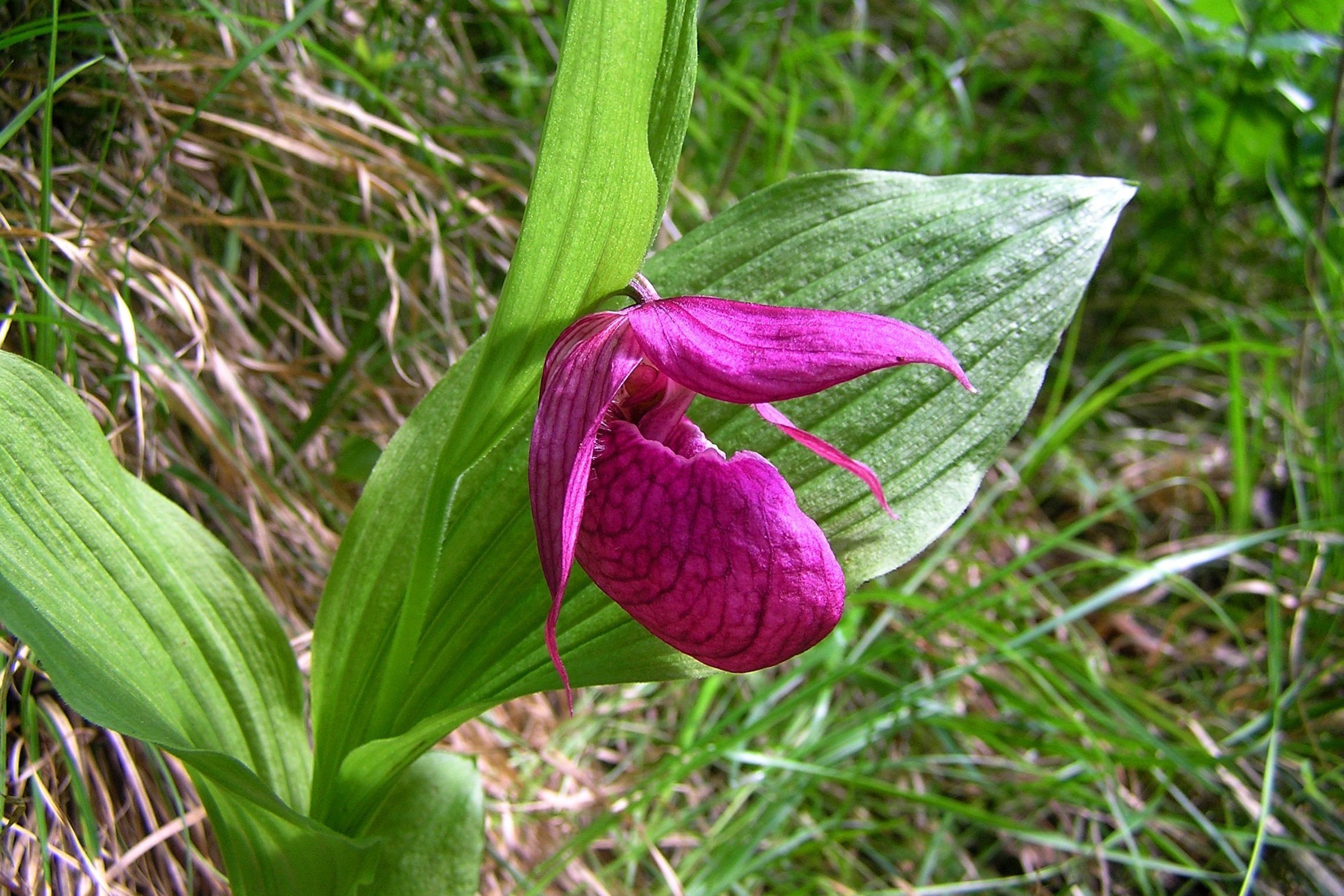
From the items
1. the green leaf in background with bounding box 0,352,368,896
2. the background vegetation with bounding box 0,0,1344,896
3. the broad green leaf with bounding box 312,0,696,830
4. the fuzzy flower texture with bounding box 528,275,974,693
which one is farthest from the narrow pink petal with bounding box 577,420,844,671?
the background vegetation with bounding box 0,0,1344,896

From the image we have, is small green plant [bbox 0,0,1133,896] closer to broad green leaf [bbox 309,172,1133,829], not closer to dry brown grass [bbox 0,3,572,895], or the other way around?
broad green leaf [bbox 309,172,1133,829]

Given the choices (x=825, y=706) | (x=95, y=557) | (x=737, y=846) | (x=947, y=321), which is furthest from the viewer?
(x=825, y=706)

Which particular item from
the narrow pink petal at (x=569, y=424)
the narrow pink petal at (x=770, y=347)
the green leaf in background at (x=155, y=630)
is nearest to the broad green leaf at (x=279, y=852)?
the green leaf in background at (x=155, y=630)

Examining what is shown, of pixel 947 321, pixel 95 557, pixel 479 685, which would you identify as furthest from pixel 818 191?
pixel 95 557

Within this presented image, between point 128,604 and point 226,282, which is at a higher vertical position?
point 226,282

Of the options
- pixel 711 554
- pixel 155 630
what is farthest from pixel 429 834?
pixel 711 554

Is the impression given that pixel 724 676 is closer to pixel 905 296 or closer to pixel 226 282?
pixel 905 296

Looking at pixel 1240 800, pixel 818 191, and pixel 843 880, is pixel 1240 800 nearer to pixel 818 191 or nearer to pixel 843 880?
pixel 843 880

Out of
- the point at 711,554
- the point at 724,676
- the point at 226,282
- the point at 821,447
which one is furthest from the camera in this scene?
the point at 724,676
